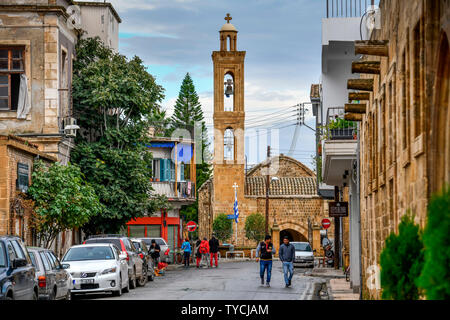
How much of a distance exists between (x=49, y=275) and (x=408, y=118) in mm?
9373

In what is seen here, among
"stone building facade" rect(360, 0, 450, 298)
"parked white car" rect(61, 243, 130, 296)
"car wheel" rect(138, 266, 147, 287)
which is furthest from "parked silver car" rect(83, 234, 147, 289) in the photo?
"stone building facade" rect(360, 0, 450, 298)

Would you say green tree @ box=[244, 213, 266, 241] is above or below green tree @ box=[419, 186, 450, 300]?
below

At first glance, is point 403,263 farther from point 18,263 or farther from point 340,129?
point 340,129

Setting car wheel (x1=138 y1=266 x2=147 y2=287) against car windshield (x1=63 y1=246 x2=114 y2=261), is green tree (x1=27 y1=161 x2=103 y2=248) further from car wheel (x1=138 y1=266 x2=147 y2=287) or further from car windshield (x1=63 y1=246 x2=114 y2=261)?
car windshield (x1=63 y1=246 x2=114 y2=261)

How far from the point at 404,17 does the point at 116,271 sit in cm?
1361

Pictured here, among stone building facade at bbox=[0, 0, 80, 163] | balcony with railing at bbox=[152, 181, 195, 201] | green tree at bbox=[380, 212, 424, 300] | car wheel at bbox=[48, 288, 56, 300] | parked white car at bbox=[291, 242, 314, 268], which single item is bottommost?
parked white car at bbox=[291, 242, 314, 268]

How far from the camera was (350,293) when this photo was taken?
26094 mm

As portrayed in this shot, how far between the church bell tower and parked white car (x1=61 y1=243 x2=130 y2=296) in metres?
46.3

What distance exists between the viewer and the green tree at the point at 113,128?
37031 millimetres

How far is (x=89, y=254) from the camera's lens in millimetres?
25078

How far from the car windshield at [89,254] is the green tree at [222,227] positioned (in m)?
44.5

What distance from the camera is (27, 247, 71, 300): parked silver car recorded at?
17.9 metres

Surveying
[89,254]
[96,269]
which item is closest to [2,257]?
[96,269]
